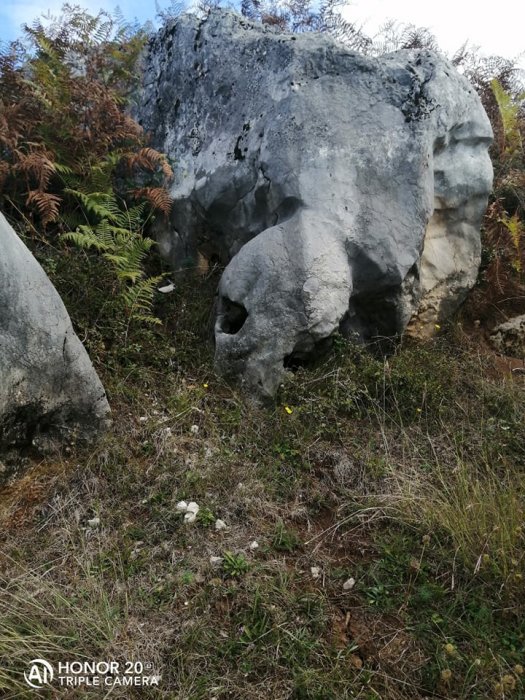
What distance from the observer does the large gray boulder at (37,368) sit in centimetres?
354

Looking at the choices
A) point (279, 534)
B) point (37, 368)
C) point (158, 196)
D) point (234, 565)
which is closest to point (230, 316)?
point (158, 196)

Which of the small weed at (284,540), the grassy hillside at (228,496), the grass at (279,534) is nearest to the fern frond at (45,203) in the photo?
the grassy hillside at (228,496)

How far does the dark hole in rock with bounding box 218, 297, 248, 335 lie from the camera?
493 cm

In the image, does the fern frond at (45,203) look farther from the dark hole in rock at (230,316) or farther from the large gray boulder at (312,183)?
the dark hole in rock at (230,316)

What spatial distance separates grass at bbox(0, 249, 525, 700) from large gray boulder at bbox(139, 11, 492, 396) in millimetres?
524

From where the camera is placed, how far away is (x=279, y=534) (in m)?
3.43

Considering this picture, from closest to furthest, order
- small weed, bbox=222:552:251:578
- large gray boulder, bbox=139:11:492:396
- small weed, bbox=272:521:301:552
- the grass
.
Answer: the grass, small weed, bbox=222:552:251:578, small weed, bbox=272:521:301:552, large gray boulder, bbox=139:11:492:396

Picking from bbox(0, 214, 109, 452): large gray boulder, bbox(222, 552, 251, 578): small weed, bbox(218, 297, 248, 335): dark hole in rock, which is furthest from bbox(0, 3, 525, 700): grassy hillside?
bbox(218, 297, 248, 335): dark hole in rock

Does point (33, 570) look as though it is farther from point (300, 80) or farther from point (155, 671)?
point (300, 80)

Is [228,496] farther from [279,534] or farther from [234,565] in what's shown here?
[234,565]

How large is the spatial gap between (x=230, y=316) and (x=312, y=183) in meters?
1.39

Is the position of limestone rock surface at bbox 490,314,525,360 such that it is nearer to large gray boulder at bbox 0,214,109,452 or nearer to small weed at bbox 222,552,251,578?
small weed at bbox 222,552,251,578

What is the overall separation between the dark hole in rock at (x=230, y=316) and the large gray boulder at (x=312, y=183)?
0.01m

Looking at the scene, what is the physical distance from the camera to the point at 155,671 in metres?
2.65
